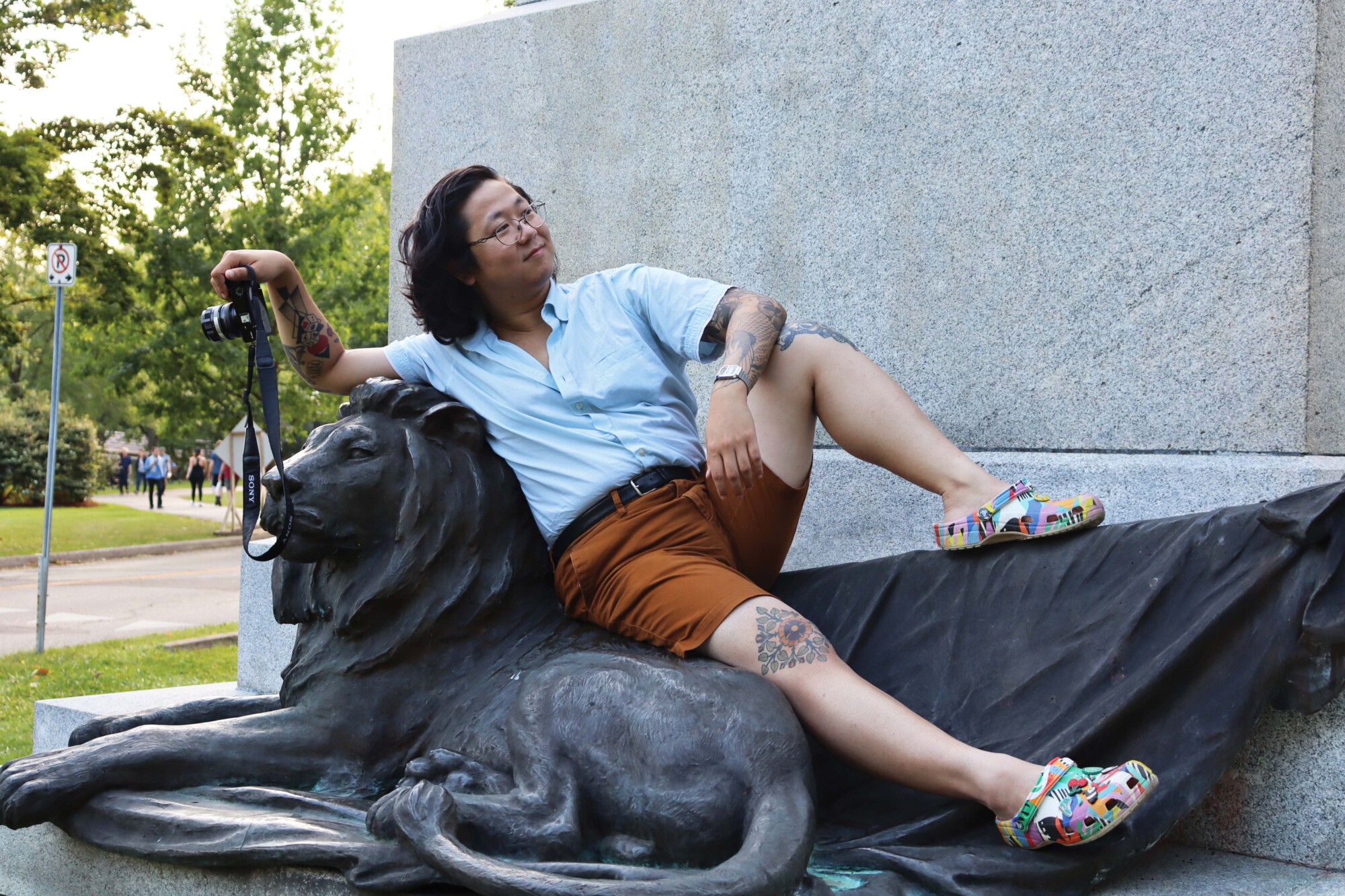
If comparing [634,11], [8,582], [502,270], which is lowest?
[8,582]

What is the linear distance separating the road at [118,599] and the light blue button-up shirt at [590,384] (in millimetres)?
7233

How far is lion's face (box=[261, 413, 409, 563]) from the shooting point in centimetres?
278

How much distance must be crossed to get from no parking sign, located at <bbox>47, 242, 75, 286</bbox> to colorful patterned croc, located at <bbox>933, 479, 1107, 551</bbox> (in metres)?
7.75

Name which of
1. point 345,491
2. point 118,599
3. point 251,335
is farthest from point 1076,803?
point 118,599

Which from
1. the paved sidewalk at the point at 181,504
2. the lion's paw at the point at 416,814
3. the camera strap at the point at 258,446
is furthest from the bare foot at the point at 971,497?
the paved sidewalk at the point at 181,504

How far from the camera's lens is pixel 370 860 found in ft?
7.30

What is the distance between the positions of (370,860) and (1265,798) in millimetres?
1744

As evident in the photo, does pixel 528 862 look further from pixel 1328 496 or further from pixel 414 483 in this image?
pixel 1328 496

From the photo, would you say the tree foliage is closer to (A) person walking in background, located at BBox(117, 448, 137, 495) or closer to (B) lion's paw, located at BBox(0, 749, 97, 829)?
(B) lion's paw, located at BBox(0, 749, 97, 829)

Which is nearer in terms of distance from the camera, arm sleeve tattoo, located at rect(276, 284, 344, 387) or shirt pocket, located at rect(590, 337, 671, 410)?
shirt pocket, located at rect(590, 337, 671, 410)

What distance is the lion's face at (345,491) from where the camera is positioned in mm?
2775

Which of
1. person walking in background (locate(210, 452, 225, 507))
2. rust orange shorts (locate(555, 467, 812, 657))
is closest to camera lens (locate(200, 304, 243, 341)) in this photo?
rust orange shorts (locate(555, 467, 812, 657))

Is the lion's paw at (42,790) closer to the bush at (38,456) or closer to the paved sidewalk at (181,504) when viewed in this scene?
the paved sidewalk at (181,504)

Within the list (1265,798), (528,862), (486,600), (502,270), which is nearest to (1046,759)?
(1265,798)
